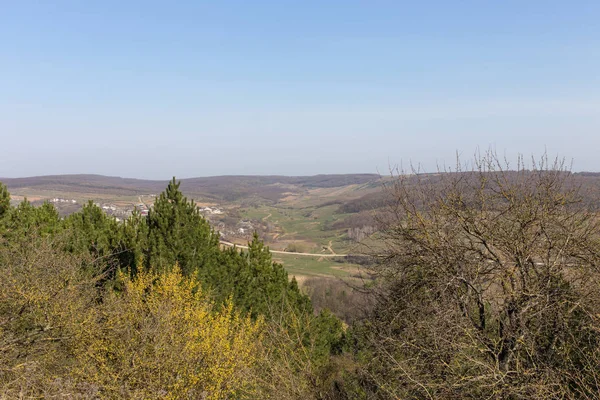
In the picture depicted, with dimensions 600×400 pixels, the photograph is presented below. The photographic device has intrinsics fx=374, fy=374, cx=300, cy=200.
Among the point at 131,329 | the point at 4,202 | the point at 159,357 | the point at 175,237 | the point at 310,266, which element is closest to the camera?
the point at 159,357

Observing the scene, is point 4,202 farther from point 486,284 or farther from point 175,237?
point 486,284

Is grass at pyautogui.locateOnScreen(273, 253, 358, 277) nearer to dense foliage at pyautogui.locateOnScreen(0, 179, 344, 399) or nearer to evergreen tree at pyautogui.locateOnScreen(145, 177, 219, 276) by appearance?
evergreen tree at pyautogui.locateOnScreen(145, 177, 219, 276)

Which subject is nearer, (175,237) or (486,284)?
(486,284)

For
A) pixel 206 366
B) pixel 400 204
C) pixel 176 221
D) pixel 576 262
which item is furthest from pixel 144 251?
pixel 576 262

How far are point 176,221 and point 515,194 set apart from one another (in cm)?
1372

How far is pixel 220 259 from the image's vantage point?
21.9 meters

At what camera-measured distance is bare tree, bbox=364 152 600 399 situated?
7.67m

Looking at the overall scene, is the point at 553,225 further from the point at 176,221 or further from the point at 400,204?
the point at 176,221

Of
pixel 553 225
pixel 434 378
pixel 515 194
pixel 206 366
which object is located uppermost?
pixel 515 194

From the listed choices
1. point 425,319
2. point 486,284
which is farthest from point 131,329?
point 486,284

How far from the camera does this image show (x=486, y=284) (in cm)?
983

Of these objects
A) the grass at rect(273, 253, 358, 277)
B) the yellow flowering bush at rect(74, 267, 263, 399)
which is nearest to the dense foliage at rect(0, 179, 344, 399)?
the yellow flowering bush at rect(74, 267, 263, 399)

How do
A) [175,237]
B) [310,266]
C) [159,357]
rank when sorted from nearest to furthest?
[159,357]
[175,237]
[310,266]

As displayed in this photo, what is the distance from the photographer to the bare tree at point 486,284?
302 inches
